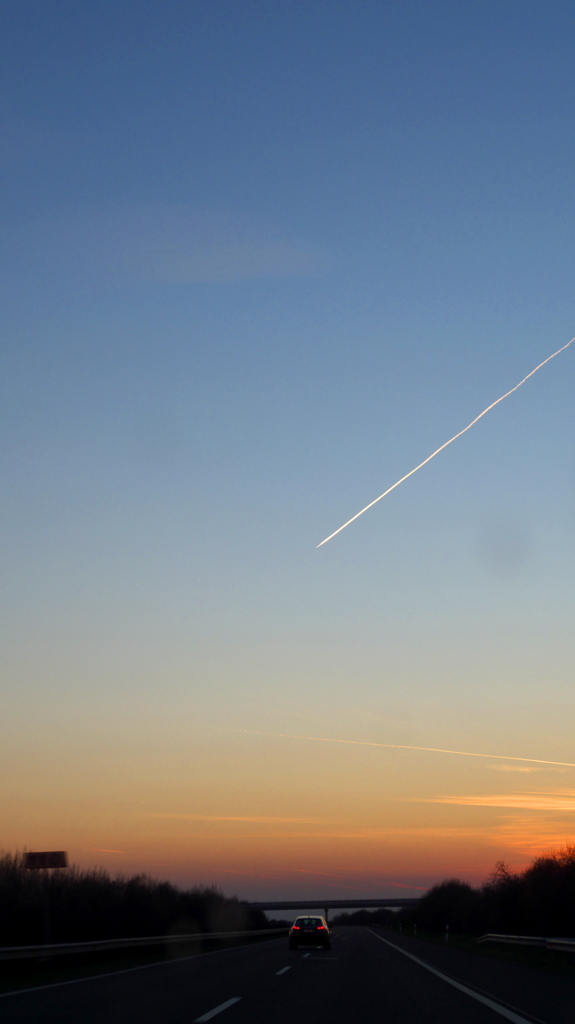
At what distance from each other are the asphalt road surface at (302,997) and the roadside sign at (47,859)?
5.97 metres

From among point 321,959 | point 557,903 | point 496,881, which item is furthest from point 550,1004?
point 496,881

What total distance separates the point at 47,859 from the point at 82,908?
10.0m

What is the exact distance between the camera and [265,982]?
58.4 ft

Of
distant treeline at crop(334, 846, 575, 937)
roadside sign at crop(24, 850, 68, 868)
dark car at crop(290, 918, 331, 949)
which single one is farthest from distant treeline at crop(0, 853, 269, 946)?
distant treeline at crop(334, 846, 575, 937)

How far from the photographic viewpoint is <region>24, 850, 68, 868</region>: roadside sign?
27.4 meters

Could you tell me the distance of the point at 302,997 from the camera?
48.1 ft

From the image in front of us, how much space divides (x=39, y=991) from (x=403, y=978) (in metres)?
7.78

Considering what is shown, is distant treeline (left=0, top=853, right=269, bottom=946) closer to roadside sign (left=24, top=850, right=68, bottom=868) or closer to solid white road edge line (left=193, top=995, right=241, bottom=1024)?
roadside sign (left=24, top=850, right=68, bottom=868)

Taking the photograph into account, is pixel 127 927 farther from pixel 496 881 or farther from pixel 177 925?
pixel 496 881

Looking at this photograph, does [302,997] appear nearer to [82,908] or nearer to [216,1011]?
[216,1011]

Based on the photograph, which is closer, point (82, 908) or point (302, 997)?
point (302, 997)

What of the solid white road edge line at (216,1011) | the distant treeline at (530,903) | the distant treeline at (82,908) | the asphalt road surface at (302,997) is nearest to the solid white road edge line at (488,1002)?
the asphalt road surface at (302,997)

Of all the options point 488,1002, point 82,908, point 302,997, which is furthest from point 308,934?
point 488,1002

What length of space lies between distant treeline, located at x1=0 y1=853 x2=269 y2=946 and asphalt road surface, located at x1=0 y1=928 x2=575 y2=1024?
329 inches
